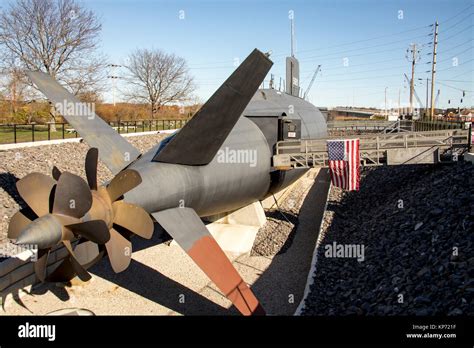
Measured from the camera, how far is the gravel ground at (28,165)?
A: 730 inches

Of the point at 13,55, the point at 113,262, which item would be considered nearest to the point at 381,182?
the point at 113,262

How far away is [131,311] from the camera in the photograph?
1398cm

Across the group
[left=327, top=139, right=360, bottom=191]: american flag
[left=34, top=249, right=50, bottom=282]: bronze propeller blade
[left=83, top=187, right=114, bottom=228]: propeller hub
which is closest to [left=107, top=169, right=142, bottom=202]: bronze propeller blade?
[left=83, top=187, right=114, bottom=228]: propeller hub

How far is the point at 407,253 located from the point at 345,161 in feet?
17.1

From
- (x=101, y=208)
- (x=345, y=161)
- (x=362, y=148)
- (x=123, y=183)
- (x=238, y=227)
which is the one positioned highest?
(x=362, y=148)

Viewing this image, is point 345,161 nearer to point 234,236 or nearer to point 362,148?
point 362,148

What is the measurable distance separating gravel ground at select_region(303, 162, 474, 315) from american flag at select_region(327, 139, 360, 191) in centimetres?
257

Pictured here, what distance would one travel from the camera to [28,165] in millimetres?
22906

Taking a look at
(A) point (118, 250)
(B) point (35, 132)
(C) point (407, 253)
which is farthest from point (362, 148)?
(B) point (35, 132)

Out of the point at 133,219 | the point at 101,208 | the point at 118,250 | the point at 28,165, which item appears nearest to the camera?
the point at 101,208

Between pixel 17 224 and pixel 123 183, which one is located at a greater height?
pixel 123 183

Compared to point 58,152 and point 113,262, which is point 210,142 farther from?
point 58,152

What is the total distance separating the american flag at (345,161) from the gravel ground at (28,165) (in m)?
14.5

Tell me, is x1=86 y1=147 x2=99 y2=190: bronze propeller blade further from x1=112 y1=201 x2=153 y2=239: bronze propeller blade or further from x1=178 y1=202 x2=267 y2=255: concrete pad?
x1=178 y1=202 x2=267 y2=255: concrete pad
